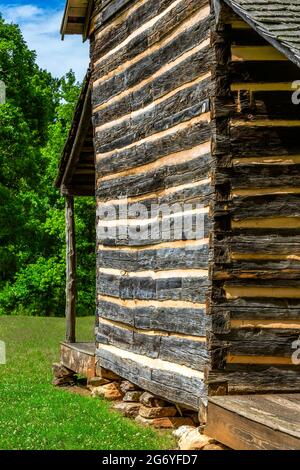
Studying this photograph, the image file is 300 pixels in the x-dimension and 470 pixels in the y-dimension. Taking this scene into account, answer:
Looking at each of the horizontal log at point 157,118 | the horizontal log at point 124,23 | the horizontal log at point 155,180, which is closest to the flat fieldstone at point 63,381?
the horizontal log at point 155,180

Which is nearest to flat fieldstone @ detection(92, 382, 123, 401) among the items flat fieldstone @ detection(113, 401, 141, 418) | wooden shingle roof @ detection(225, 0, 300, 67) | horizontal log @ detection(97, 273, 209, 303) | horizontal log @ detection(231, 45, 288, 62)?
flat fieldstone @ detection(113, 401, 141, 418)

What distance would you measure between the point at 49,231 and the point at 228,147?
91.1ft

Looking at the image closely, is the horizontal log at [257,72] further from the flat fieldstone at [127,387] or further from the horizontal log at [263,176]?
the flat fieldstone at [127,387]

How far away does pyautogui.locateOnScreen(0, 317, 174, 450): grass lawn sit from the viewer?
9.36 meters

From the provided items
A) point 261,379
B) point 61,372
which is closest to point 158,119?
point 261,379

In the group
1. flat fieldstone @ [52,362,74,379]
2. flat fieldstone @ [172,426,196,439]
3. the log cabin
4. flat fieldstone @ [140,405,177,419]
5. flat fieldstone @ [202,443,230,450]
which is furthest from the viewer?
flat fieldstone @ [52,362,74,379]

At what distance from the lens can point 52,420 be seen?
428 inches

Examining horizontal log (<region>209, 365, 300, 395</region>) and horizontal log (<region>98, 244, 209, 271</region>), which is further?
horizontal log (<region>98, 244, 209, 271</region>)

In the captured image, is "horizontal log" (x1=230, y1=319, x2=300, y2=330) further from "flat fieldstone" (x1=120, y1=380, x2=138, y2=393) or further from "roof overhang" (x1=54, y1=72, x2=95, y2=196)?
"roof overhang" (x1=54, y1=72, x2=95, y2=196)

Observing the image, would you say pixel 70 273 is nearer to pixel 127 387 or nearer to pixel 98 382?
pixel 98 382

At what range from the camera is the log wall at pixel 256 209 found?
880cm

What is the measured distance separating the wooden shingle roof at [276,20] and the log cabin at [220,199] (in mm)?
17

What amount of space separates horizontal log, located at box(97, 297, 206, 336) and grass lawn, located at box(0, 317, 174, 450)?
48.5 inches
